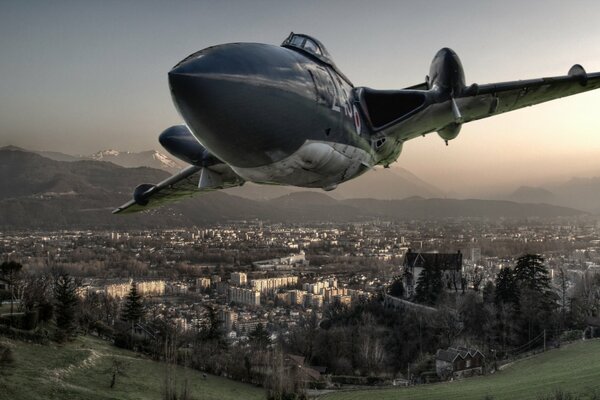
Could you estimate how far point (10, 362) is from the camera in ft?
136

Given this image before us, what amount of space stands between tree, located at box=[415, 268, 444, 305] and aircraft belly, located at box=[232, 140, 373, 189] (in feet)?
238

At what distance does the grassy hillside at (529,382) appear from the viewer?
42.2 metres

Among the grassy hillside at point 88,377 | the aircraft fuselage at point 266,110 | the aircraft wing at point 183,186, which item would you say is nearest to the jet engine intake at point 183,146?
the aircraft wing at point 183,186

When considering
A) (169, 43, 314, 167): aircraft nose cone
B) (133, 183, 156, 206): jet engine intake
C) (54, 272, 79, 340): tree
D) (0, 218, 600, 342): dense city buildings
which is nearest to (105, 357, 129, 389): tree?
(54, 272, 79, 340): tree

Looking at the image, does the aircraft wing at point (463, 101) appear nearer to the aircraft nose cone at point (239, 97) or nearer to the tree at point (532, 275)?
the aircraft nose cone at point (239, 97)

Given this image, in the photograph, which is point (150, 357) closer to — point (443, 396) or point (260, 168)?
point (443, 396)

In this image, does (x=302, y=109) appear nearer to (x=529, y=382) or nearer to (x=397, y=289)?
(x=529, y=382)

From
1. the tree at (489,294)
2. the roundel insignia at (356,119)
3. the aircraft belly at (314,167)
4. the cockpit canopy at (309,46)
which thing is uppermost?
the cockpit canopy at (309,46)

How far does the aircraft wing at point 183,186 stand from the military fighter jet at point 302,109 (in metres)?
0.06

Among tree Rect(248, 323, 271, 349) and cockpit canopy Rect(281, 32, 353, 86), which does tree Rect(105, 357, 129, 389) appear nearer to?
tree Rect(248, 323, 271, 349)

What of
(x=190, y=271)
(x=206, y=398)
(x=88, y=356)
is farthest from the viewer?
(x=190, y=271)

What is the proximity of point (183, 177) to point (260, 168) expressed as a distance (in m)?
7.34

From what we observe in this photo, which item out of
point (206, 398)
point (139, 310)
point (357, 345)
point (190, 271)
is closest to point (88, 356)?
point (206, 398)

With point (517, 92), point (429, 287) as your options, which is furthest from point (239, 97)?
point (429, 287)
